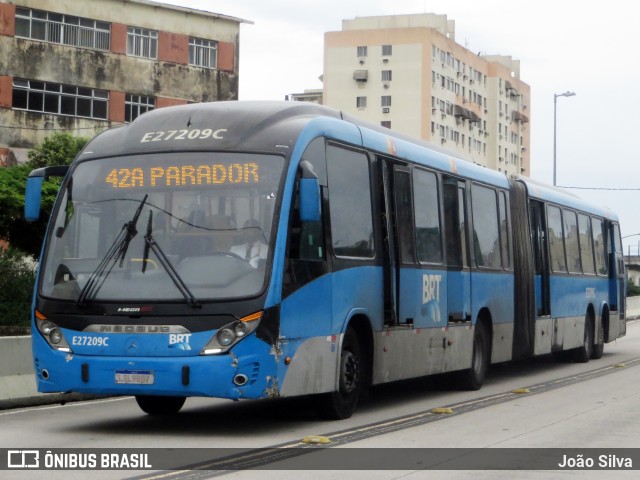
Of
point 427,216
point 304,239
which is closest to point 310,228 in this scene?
point 304,239

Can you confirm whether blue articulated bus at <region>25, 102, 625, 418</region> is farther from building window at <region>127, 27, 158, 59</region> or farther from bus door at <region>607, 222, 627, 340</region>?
building window at <region>127, 27, 158, 59</region>

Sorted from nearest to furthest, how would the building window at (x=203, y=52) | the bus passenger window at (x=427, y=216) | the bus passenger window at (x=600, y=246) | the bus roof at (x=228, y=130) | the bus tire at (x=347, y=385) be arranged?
the bus roof at (x=228, y=130) → the bus tire at (x=347, y=385) → the bus passenger window at (x=427, y=216) → the bus passenger window at (x=600, y=246) → the building window at (x=203, y=52)

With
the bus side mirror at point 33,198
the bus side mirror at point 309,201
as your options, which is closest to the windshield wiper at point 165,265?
the bus side mirror at point 309,201

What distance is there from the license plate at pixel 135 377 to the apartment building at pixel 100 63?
42.6 meters

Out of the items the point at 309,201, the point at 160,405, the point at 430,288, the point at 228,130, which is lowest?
the point at 160,405

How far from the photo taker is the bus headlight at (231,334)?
11.9 metres

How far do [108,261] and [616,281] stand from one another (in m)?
18.9

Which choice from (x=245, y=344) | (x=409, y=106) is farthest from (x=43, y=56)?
(x=409, y=106)

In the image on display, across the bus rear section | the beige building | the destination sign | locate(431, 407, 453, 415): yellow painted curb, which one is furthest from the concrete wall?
the beige building

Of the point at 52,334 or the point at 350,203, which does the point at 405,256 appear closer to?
the point at 350,203

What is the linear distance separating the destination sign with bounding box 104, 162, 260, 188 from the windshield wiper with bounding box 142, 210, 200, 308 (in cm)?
39

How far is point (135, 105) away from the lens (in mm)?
58281

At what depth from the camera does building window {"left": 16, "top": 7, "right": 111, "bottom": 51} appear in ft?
178

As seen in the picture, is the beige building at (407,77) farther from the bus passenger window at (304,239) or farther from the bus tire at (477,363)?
the bus passenger window at (304,239)
